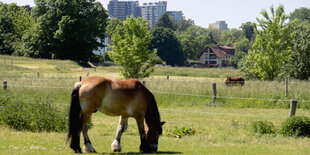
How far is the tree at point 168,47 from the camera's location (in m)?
119

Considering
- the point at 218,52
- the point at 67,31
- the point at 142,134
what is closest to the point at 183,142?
the point at 142,134

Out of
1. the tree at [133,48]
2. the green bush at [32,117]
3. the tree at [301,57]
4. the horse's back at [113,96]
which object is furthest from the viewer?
the tree at [301,57]

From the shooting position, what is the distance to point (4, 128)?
1316 centimetres

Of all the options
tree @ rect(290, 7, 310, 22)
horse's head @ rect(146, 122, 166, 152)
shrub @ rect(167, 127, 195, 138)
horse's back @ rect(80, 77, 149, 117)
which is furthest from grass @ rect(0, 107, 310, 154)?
tree @ rect(290, 7, 310, 22)

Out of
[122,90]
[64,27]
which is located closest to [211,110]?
[122,90]

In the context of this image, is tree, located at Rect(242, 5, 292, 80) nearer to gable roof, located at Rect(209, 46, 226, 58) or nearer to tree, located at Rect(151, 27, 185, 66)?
tree, located at Rect(151, 27, 185, 66)

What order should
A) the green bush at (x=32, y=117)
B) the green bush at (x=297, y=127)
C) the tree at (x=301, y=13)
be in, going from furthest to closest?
the tree at (x=301, y=13) < the green bush at (x=297, y=127) < the green bush at (x=32, y=117)

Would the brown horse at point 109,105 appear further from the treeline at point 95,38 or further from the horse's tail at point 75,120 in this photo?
the treeline at point 95,38

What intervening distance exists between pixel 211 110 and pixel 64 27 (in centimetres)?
5227

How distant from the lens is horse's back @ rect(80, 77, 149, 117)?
885 cm

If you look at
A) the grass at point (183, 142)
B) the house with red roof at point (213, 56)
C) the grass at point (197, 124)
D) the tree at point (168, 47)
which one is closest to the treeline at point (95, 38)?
the tree at point (168, 47)

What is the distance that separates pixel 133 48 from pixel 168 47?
81.0 meters

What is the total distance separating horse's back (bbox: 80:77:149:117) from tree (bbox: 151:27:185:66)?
4306 inches

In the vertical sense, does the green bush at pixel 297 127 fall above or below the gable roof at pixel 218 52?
→ below
